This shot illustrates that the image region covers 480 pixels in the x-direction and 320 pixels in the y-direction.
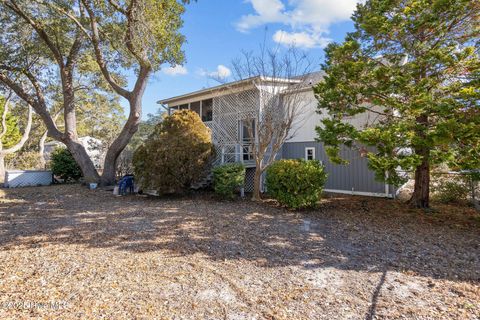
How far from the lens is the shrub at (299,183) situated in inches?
293

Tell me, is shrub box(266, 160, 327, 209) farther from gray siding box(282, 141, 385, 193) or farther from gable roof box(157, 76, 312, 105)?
gray siding box(282, 141, 385, 193)

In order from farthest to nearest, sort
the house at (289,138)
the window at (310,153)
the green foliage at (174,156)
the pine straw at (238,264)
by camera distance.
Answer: the window at (310,153) → the house at (289,138) → the green foliage at (174,156) → the pine straw at (238,264)

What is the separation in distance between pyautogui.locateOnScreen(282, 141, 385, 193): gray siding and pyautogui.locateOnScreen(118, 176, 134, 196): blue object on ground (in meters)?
7.20

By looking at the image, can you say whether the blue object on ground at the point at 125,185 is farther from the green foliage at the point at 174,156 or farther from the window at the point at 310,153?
the window at the point at 310,153

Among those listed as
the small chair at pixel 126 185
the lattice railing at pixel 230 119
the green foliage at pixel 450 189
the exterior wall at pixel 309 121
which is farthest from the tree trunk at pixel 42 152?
the green foliage at pixel 450 189

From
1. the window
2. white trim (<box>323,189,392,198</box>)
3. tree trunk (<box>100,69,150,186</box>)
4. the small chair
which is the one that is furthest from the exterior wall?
the small chair

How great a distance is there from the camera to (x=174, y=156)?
8.88 m

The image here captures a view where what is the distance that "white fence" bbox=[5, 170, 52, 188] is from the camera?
12.5 meters

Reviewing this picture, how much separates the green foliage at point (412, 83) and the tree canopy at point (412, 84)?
2cm

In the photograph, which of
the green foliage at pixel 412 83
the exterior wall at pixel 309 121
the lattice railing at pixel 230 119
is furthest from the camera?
the exterior wall at pixel 309 121

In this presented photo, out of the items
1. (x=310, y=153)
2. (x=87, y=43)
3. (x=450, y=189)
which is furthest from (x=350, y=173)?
(x=87, y=43)

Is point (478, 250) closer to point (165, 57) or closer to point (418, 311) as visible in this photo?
point (418, 311)

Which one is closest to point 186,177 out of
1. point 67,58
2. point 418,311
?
point 418,311

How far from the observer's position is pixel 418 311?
2.82 m
